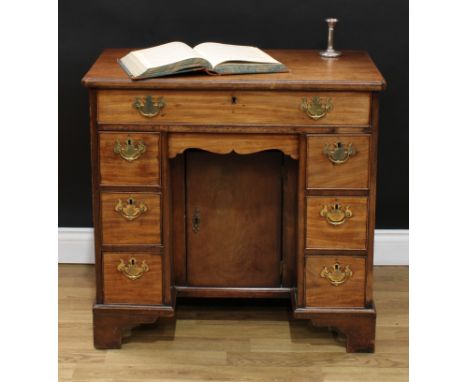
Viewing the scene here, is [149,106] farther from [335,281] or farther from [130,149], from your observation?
[335,281]

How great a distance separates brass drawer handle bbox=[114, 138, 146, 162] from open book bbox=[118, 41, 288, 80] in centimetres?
19

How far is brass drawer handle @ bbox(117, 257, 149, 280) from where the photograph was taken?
2760 mm

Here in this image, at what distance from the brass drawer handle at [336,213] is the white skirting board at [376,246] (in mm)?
764

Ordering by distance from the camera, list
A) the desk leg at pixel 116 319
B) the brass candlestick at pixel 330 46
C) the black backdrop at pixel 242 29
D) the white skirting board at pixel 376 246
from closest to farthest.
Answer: the desk leg at pixel 116 319 < the brass candlestick at pixel 330 46 < the black backdrop at pixel 242 29 < the white skirting board at pixel 376 246

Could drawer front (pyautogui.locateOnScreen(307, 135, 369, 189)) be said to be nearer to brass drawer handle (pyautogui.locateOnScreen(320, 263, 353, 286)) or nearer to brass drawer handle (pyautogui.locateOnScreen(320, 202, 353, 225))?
brass drawer handle (pyautogui.locateOnScreen(320, 202, 353, 225))

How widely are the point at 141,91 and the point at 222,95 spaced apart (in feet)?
0.77

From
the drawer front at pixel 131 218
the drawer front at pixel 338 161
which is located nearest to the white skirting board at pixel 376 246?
the drawer front at pixel 131 218

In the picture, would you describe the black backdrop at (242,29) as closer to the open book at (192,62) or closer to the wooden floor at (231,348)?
the open book at (192,62)

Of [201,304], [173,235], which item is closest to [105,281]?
[173,235]

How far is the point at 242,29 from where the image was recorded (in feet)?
10.4

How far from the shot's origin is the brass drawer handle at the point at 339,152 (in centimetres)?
261

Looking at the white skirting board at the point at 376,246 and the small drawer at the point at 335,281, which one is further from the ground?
the small drawer at the point at 335,281

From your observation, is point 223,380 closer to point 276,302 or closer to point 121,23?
point 276,302

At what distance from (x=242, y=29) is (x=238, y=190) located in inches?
25.4
